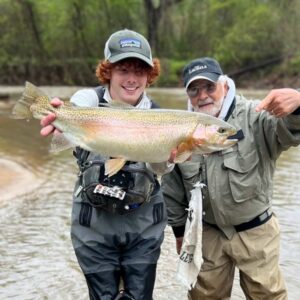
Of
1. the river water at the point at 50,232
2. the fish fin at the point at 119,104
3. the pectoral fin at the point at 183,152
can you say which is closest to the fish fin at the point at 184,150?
the pectoral fin at the point at 183,152

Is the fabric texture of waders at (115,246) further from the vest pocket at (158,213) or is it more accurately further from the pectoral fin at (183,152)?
the pectoral fin at (183,152)

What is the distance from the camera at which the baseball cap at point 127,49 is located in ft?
11.4

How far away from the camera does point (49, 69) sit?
40531mm

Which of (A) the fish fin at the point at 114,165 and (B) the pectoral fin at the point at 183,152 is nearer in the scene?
(A) the fish fin at the point at 114,165

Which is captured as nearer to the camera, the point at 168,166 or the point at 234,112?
the point at 168,166

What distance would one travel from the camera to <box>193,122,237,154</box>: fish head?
10.9ft

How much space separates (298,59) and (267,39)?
3713 millimetres

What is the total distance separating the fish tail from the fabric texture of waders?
488mm

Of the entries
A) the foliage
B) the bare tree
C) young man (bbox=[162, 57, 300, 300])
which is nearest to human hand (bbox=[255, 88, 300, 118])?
young man (bbox=[162, 57, 300, 300])

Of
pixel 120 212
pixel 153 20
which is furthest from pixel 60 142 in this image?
pixel 153 20

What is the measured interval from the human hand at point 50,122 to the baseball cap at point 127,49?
47 centimetres

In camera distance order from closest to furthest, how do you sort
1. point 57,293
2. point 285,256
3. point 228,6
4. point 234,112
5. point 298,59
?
1. point 234,112
2. point 57,293
3. point 285,256
4. point 298,59
5. point 228,6

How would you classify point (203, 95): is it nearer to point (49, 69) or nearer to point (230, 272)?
point (230, 272)

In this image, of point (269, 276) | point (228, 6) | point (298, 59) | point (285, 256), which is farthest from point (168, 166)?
point (228, 6)
